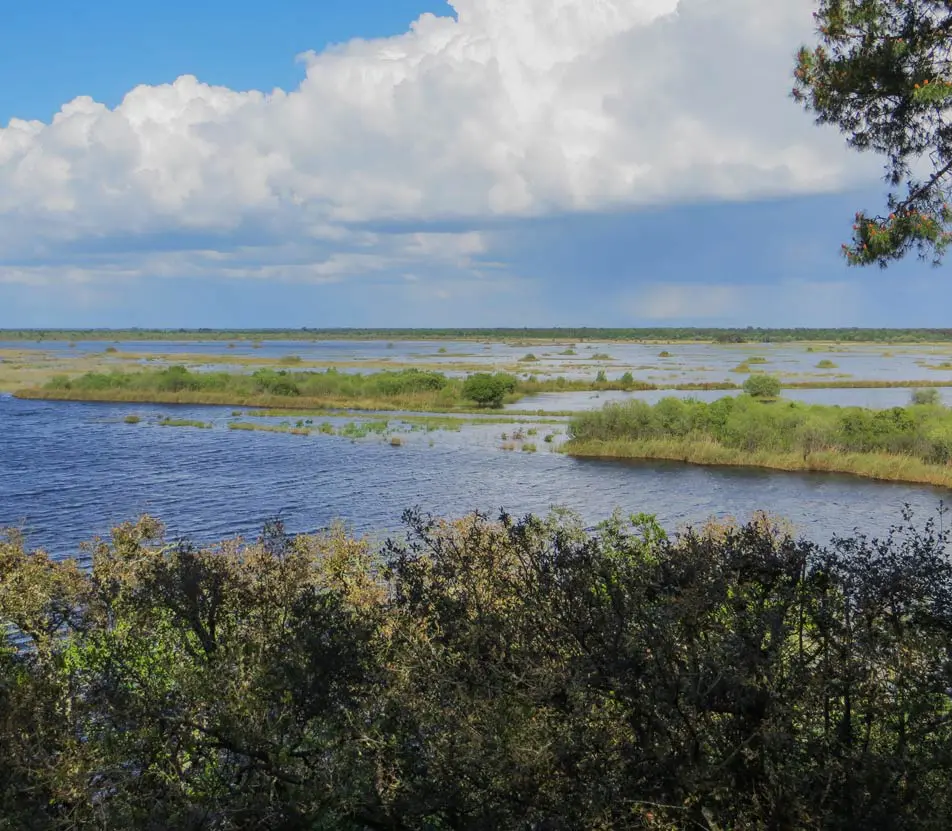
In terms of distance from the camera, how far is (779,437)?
57219 mm

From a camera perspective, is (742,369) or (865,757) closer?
(865,757)

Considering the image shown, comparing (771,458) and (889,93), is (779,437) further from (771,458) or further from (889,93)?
(889,93)

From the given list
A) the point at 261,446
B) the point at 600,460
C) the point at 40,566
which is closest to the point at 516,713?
the point at 40,566

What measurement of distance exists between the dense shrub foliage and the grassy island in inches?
2.3

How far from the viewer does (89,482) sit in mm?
45344

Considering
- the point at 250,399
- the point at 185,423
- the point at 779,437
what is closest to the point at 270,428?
the point at 185,423

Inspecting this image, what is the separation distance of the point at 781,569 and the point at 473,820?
4192mm

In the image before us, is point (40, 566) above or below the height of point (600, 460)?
above

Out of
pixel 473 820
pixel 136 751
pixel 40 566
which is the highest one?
pixel 40 566

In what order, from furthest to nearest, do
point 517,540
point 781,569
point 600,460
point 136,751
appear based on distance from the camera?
point 600,460, point 517,540, point 781,569, point 136,751

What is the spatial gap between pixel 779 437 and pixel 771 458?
219 cm

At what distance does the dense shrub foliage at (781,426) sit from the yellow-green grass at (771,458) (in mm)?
753

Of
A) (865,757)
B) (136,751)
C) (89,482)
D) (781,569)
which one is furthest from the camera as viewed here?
(89,482)

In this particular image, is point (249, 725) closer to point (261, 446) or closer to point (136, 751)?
point (136, 751)
